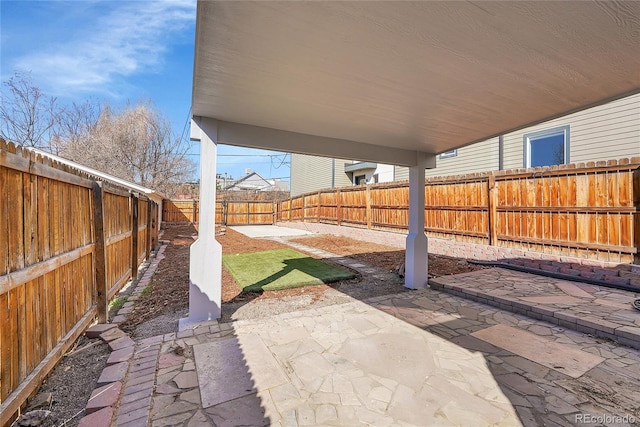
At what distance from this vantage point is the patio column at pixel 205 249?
10.8 ft

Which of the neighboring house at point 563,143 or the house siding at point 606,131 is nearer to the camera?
the house siding at point 606,131

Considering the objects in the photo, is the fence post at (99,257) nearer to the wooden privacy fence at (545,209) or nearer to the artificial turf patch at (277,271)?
the artificial turf patch at (277,271)

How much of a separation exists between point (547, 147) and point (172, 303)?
9.44m

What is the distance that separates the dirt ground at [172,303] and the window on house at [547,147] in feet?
12.0

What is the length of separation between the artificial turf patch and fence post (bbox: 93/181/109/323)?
75.6 inches

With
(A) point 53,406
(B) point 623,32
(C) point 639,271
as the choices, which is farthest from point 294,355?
(C) point 639,271

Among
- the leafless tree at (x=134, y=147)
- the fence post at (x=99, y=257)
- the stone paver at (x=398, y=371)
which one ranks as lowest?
the stone paver at (x=398, y=371)

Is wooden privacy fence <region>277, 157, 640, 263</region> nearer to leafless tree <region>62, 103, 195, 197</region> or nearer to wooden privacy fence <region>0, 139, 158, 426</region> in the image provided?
wooden privacy fence <region>0, 139, 158, 426</region>

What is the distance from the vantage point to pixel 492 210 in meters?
6.69

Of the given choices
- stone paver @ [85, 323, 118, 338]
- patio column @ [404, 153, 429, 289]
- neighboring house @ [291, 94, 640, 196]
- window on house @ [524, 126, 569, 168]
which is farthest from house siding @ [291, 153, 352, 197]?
stone paver @ [85, 323, 118, 338]

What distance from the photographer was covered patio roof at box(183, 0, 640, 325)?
168 centimetres

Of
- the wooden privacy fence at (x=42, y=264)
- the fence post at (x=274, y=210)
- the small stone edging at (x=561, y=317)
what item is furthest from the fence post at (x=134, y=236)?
the fence post at (x=274, y=210)

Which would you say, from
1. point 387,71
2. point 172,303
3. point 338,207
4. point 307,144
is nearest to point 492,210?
point 307,144

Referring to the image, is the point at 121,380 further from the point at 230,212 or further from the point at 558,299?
the point at 230,212
